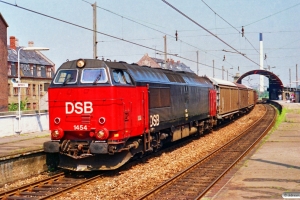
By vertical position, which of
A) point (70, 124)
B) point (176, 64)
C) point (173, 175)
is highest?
point (176, 64)

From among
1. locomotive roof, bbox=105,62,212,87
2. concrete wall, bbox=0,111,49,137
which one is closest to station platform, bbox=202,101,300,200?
locomotive roof, bbox=105,62,212,87

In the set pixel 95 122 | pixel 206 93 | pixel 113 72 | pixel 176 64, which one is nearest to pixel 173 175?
pixel 95 122

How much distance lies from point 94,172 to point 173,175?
9.19ft

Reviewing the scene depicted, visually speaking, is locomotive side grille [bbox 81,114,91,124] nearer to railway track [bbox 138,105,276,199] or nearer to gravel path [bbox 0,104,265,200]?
gravel path [bbox 0,104,265,200]

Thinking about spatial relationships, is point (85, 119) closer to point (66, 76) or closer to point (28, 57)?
point (66, 76)

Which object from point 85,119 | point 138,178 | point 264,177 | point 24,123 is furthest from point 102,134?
point 24,123

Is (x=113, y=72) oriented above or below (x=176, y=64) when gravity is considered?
below

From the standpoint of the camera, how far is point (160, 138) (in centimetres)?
1644

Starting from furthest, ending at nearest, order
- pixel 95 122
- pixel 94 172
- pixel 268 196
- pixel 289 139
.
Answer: pixel 289 139 < pixel 94 172 < pixel 95 122 < pixel 268 196

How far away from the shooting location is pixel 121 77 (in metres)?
13.2

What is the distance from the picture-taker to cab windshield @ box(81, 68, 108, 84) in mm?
12594

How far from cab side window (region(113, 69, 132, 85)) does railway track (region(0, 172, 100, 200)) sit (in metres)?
3.18

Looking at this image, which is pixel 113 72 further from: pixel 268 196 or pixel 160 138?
pixel 268 196

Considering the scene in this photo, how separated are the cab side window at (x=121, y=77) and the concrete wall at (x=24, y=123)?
13319mm
